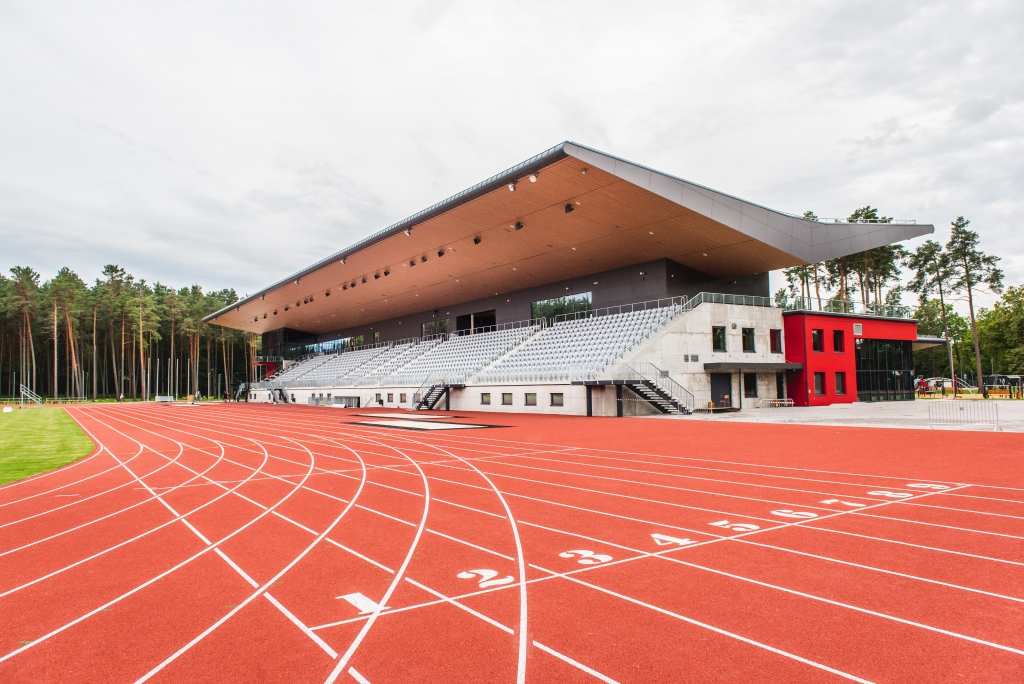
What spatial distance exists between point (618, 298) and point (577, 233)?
668 cm

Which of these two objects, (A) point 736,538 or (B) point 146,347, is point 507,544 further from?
(B) point 146,347

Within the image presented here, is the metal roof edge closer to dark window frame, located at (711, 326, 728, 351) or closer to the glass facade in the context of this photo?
dark window frame, located at (711, 326, 728, 351)

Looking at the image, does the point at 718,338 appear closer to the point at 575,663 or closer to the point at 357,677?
the point at 575,663

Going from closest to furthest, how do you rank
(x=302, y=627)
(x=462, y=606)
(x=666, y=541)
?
(x=302, y=627), (x=462, y=606), (x=666, y=541)

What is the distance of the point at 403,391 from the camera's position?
4222 centimetres

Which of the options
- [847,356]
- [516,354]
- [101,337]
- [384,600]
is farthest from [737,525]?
[101,337]

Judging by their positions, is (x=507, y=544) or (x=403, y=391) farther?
(x=403, y=391)

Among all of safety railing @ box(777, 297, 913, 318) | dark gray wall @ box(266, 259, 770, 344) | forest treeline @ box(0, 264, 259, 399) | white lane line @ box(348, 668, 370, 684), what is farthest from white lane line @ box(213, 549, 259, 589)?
forest treeline @ box(0, 264, 259, 399)

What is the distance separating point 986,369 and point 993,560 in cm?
10783

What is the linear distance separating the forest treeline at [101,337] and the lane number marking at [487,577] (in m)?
74.0

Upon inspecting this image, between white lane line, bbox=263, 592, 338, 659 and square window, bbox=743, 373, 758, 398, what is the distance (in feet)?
101

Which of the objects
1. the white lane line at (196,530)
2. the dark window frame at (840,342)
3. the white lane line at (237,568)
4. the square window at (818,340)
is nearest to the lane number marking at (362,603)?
the white lane line at (237,568)

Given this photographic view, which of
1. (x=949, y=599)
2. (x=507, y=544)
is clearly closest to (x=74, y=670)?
(x=507, y=544)

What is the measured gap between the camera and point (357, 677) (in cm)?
362
